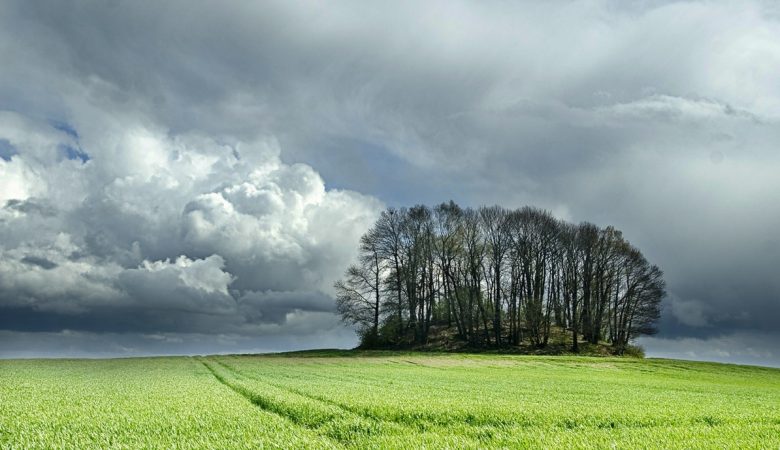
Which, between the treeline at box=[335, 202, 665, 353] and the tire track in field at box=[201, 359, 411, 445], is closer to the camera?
the tire track in field at box=[201, 359, 411, 445]

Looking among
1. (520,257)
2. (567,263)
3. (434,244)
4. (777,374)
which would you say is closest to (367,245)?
(434,244)

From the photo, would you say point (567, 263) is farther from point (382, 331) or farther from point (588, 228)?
point (382, 331)

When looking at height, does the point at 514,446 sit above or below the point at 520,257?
below

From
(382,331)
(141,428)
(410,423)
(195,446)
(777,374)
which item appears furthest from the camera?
(382,331)

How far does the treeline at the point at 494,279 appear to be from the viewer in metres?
84.2

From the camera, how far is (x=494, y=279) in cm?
8644

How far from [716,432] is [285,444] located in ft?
30.2

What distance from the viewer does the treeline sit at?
84188mm

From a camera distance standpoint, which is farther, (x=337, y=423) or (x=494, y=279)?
(x=494, y=279)

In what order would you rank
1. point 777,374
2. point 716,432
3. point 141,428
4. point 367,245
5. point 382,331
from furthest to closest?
point 367,245
point 382,331
point 777,374
point 716,432
point 141,428

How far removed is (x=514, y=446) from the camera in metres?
9.34

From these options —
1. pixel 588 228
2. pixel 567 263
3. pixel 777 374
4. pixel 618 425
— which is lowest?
pixel 777 374

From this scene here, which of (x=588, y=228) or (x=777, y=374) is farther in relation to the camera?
(x=588, y=228)

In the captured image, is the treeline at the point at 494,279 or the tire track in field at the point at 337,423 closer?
the tire track in field at the point at 337,423
